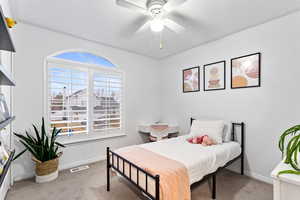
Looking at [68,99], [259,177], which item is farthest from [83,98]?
[259,177]

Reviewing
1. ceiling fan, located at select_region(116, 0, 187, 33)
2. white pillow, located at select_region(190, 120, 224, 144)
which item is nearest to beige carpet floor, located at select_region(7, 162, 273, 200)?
white pillow, located at select_region(190, 120, 224, 144)

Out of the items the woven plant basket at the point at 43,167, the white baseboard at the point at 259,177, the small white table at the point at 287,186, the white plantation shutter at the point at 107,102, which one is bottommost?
the white baseboard at the point at 259,177

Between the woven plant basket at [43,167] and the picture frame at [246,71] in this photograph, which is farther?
the picture frame at [246,71]

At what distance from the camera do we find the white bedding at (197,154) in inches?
67.4

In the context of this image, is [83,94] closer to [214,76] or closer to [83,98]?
[83,98]

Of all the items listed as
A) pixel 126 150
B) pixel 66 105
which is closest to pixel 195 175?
pixel 126 150

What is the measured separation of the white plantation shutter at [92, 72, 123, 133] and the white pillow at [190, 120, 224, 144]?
1.81 m

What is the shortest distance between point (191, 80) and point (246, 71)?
45.3 inches

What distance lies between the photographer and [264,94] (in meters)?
2.35

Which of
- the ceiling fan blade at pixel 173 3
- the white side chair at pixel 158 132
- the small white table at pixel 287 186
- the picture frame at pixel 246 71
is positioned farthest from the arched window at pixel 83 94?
the small white table at pixel 287 186

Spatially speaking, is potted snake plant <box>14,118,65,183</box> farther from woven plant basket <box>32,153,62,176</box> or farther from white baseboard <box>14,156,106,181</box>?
white baseboard <box>14,156,106,181</box>

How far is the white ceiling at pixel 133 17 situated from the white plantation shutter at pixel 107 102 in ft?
2.90

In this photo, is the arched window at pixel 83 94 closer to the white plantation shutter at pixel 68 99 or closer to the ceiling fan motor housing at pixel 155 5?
the white plantation shutter at pixel 68 99

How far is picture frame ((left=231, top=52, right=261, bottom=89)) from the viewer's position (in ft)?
7.97
